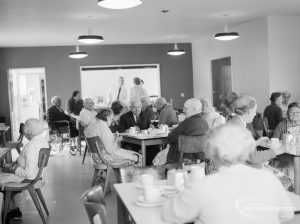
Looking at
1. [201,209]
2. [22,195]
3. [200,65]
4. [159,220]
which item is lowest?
[22,195]

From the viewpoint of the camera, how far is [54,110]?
379 inches

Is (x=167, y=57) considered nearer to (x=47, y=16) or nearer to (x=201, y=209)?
(x=47, y=16)

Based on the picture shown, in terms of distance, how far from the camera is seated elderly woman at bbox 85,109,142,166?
536 centimetres

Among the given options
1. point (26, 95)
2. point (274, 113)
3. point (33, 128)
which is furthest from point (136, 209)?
point (26, 95)

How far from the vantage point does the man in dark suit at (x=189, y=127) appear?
464 cm

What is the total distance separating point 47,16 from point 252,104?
5.23 meters

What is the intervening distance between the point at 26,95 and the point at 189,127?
9.55 metres

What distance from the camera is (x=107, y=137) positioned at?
5363 mm

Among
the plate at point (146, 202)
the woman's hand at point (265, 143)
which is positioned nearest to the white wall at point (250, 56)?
the woman's hand at point (265, 143)

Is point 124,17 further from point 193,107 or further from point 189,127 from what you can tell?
point 189,127

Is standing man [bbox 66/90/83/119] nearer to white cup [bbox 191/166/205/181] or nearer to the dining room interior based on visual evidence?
the dining room interior

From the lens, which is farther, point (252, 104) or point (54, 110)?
point (54, 110)

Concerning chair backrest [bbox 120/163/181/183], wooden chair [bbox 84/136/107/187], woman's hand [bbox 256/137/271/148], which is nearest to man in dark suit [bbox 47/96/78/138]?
wooden chair [bbox 84/136/107/187]

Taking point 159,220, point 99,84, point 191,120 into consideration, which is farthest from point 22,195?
point 99,84
